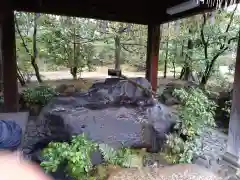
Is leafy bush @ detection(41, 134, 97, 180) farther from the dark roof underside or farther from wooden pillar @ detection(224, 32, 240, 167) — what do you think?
the dark roof underside

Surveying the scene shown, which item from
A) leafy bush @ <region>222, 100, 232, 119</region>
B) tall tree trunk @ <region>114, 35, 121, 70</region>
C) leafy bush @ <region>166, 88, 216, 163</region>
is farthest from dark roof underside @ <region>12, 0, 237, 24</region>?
tall tree trunk @ <region>114, 35, 121, 70</region>

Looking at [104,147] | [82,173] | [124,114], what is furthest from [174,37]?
[82,173]

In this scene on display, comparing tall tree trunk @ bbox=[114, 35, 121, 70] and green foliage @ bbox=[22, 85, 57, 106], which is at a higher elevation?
tall tree trunk @ bbox=[114, 35, 121, 70]

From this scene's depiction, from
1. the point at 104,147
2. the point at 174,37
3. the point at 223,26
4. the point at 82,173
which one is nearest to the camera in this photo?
the point at 82,173

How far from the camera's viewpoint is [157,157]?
3295 millimetres

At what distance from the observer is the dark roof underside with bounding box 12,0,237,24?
4168 mm

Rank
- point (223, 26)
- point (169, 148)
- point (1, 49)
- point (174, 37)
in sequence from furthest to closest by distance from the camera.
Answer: point (174, 37) < point (223, 26) < point (1, 49) < point (169, 148)

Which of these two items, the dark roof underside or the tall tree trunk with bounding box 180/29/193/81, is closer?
the dark roof underside

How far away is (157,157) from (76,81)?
4.93 metres

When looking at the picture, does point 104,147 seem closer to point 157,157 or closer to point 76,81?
point 157,157

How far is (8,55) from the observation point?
4.06 m

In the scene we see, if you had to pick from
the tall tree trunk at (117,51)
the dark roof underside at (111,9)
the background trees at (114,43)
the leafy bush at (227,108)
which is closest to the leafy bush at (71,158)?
the dark roof underside at (111,9)

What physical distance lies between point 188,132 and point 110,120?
1084 millimetres

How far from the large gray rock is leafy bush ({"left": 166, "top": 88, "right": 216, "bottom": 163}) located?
0.83 ft
